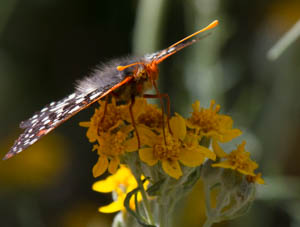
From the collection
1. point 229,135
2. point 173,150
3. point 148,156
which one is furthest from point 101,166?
point 229,135

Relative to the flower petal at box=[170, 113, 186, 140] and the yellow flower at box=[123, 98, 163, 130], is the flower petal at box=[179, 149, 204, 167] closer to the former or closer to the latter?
the flower petal at box=[170, 113, 186, 140]

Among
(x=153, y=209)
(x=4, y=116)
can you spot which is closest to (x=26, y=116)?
(x=4, y=116)

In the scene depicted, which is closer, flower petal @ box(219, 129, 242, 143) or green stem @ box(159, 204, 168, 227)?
green stem @ box(159, 204, 168, 227)

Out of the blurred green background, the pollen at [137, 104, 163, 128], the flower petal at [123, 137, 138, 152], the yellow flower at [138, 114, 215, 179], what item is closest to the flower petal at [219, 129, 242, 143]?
the yellow flower at [138, 114, 215, 179]

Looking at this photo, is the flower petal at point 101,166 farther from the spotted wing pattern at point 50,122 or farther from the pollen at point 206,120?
the pollen at point 206,120

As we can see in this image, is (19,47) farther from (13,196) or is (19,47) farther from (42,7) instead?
(13,196)

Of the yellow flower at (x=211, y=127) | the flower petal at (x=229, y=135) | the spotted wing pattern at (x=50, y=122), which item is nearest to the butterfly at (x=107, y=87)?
the spotted wing pattern at (x=50, y=122)

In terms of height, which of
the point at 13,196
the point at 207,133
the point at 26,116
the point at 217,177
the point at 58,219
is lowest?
the point at 217,177
